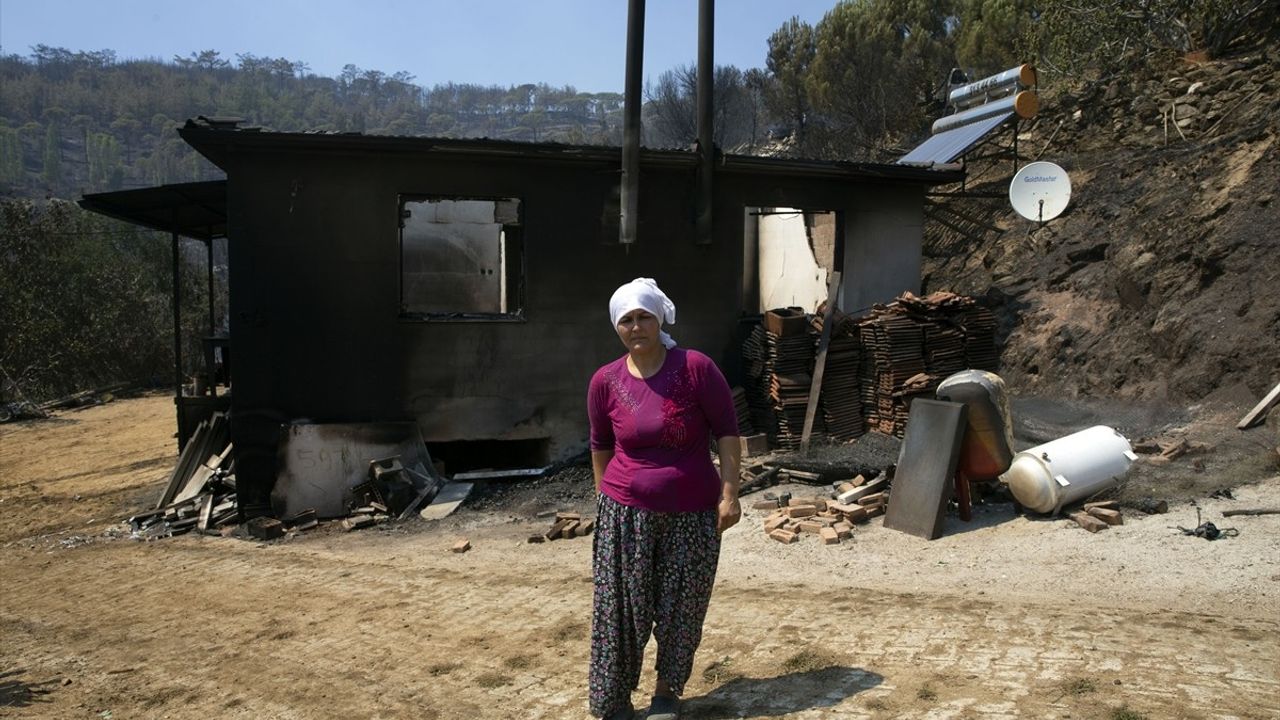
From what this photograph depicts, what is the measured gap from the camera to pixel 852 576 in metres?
6.98

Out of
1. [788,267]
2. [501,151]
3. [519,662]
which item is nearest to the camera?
[519,662]

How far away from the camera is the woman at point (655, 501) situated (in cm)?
395

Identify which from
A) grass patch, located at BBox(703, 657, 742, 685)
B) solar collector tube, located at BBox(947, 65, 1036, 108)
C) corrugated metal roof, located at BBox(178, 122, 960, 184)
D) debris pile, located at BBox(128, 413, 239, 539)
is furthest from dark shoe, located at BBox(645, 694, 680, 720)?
solar collector tube, located at BBox(947, 65, 1036, 108)

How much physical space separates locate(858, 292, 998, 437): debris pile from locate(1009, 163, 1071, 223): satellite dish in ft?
10.5

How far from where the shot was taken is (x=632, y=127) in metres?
11.1

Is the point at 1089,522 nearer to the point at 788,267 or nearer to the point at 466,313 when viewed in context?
the point at 466,313

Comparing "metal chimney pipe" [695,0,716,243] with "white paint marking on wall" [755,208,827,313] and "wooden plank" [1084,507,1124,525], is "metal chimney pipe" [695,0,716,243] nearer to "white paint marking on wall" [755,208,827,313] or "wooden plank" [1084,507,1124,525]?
"white paint marking on wall" [755,208,827,313]

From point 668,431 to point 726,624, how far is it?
2300 mm

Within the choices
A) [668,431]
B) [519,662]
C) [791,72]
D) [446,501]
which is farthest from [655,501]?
[791,72]

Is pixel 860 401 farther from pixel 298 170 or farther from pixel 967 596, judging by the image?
pixel 298 170

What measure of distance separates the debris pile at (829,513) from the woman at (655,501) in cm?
398

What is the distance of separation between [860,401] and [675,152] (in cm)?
386

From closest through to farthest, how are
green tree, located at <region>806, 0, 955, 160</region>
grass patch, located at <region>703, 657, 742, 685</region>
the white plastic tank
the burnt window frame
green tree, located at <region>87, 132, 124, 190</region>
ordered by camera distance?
grass patch, located at <region>703, 657, 742, 685</region>, the white plastic tank, the burnt window frame, green tree, located at <region>806, 0, 955, 160</region>, green tree, located at <region>87, 132, 124, 190</region>

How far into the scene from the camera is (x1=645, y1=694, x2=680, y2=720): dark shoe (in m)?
4.12
